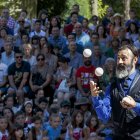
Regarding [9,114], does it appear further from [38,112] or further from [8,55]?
[8,55]

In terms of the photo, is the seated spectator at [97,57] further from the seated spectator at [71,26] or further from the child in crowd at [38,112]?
the seated spectator at [71,26]

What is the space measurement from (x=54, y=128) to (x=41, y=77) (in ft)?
5.69

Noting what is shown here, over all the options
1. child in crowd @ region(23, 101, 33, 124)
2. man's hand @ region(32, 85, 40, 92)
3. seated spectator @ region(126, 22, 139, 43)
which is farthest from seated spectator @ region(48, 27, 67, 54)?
child in crowd @ region(23, 101, 33, 124)

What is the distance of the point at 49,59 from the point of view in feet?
33.8

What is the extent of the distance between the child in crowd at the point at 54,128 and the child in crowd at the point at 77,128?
0.65 ft

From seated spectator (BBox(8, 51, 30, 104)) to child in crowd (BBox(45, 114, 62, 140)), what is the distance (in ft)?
4.95

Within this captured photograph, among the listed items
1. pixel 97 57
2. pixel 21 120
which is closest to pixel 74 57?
pixel 97 57

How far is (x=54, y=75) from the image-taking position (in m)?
10.0

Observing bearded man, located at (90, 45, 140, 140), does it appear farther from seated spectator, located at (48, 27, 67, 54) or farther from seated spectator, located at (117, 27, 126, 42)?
seated spectator, located at (48, 27, 67, 54)

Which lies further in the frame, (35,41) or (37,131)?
(35,41)

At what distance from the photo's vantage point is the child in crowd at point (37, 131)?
8391 mm

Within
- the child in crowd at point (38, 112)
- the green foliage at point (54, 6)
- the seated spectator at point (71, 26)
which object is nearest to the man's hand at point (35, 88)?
the child in crowd at point (38, 112)

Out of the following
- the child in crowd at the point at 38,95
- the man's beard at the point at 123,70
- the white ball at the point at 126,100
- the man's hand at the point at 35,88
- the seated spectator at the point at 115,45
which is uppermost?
the man's beard at the point at 123,70

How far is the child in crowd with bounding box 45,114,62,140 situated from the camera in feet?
27.7
